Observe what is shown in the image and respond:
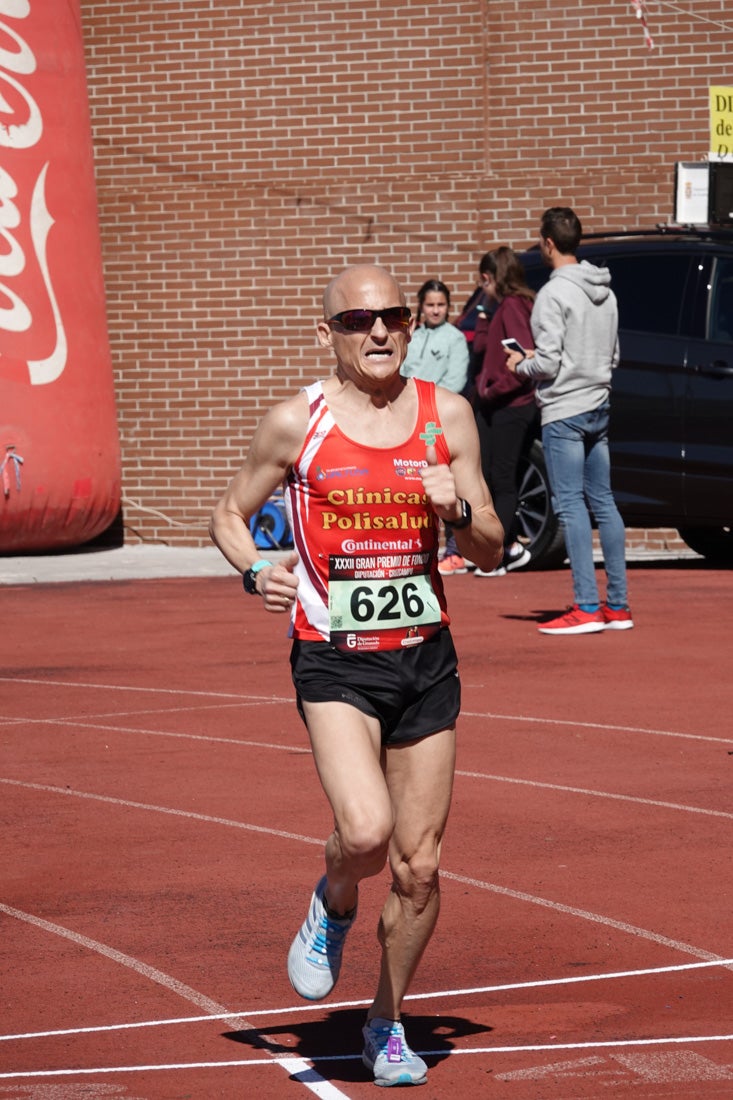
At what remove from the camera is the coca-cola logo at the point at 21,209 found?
16938mm

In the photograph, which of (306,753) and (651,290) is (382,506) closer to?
(306,753)

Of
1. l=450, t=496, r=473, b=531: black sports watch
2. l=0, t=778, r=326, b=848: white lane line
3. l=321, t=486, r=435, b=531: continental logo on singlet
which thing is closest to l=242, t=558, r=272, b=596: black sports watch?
l=321, t=486, r=435, b=531: continental logo on singlet

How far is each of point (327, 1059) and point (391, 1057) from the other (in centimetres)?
25

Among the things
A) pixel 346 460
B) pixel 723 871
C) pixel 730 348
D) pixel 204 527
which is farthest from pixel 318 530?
pixel 204 527

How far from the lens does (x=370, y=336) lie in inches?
190

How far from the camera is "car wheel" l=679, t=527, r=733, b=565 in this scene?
644 inches

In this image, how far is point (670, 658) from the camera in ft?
35.9

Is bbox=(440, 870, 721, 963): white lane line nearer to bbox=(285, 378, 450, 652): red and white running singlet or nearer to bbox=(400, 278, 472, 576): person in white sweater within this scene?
bbox=(285, 378, 450, 652): red and white running singlet

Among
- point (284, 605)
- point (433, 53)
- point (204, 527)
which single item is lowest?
point (204, 527)

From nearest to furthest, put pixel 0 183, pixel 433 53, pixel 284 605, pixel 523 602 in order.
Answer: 1. pixel 284 605
2. pixel 523 602
3. pixel 0 183
4. pixel 433 53

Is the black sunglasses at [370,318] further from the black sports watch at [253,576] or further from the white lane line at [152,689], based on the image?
the white lane line at [152,689]

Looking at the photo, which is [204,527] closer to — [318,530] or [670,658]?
[670,658]

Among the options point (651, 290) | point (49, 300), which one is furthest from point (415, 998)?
point (49, 300)

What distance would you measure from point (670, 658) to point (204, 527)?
8.50 m
